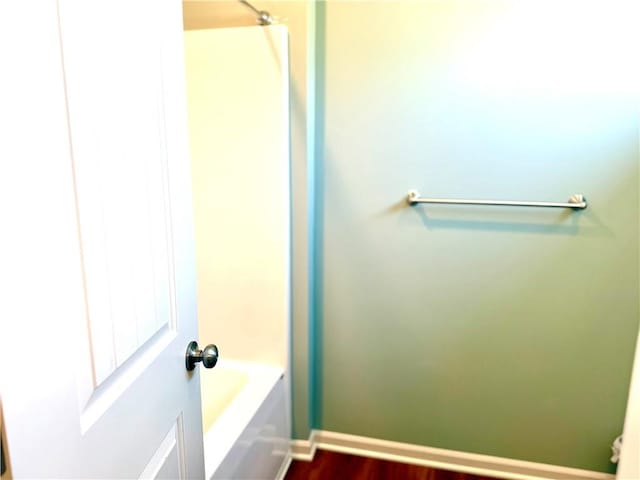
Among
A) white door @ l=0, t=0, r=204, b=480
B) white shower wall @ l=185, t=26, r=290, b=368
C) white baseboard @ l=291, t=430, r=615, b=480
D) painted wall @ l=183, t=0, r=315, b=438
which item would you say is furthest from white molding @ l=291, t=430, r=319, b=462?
white door @ l=0, t=0, r=204, b=480

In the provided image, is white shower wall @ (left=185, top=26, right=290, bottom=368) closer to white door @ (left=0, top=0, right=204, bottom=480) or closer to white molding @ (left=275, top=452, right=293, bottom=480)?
white molding @ (left=275, top=452, right=293, bottom=480)

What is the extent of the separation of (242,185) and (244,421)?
0.89 metres

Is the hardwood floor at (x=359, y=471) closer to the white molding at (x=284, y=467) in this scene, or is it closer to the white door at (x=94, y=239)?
the white molding at (x=284, y=467)

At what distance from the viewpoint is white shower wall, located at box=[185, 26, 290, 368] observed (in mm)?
1711

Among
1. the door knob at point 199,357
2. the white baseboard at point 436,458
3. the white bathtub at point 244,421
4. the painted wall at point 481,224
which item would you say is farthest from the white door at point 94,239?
the white baseboard at point 436,458

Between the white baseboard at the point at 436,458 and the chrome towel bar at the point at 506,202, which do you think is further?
the white baseboard at the point at 436,458

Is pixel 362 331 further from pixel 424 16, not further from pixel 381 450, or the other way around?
pixel 424 16

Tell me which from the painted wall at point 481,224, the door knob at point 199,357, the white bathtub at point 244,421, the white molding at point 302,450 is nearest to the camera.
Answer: the door knob at point 199,357

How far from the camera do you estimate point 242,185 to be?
1.82 metres

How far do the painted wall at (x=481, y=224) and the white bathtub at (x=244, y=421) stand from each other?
0.33 meters

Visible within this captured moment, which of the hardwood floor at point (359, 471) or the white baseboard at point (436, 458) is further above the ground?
the white baseboard at point (436, 458)

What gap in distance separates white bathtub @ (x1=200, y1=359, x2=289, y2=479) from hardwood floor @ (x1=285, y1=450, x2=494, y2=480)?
114mm

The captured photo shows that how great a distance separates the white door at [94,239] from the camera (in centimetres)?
51

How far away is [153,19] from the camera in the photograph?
796 mm
